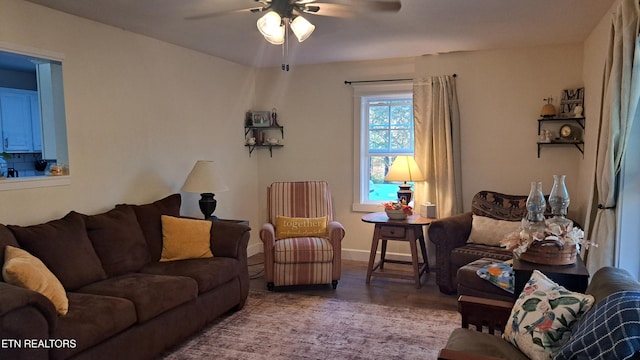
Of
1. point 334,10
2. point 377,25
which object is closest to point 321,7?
point 334,10

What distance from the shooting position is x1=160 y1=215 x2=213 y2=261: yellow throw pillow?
337 cm

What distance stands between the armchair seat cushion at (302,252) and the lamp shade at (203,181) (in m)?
0.76

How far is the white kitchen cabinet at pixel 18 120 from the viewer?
203 inches

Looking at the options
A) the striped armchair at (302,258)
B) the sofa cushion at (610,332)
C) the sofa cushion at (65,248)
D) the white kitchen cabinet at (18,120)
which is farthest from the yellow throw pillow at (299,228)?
the white kitchen cabinet at (18,120)

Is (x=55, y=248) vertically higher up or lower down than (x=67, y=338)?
higher up

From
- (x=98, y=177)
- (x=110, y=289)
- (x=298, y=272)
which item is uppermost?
(x=98, y=177)

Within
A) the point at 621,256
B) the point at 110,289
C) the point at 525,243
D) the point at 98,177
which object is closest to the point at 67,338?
the point at 110,289

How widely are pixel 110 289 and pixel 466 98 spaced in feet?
12.0

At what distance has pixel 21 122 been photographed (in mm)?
5363

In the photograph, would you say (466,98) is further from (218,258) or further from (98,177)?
(98,177)

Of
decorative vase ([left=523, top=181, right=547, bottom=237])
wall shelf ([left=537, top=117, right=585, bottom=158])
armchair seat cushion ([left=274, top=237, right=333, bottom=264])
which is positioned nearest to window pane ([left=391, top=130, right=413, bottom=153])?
Answer: wall shelf ([left=537, top=117, right=585, bottom=158])

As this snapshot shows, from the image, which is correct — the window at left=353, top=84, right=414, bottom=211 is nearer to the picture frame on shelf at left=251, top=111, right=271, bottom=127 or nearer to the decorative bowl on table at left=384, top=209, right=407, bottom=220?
the decorative bowl on table at left=384, top=209, right=407, bottom=220

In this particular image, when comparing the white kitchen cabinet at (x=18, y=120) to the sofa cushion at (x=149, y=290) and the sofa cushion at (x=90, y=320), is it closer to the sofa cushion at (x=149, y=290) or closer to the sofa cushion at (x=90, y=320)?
the sofa cushion at (x=149, y=290)

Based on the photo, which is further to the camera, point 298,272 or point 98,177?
point 298,272
